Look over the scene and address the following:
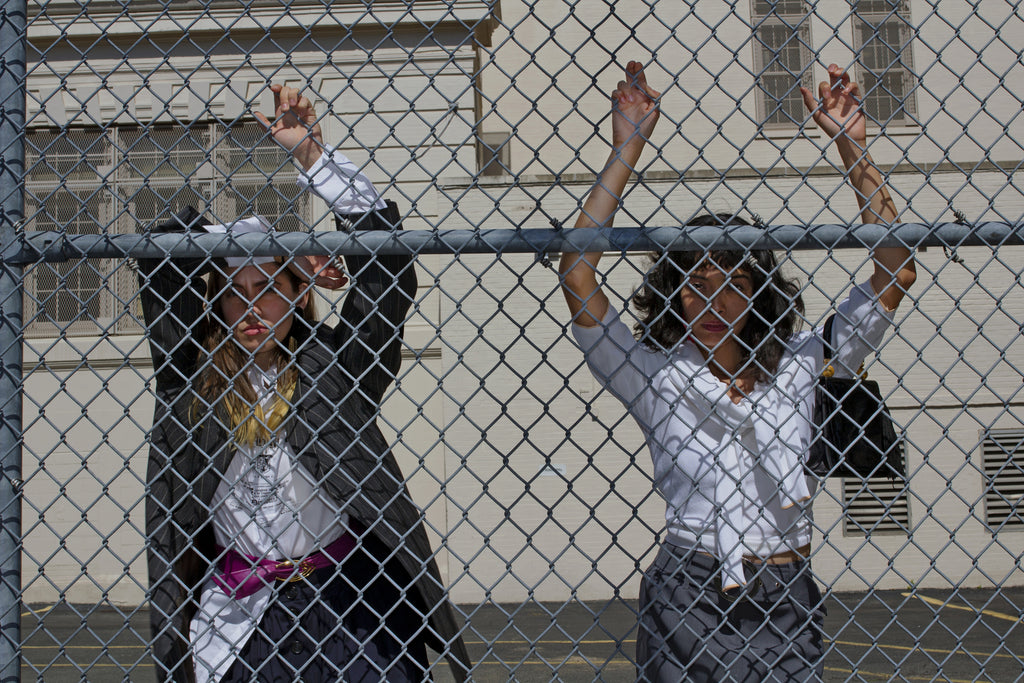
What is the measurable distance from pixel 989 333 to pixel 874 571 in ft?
11.1

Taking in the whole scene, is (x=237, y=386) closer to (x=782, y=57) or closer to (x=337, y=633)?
(x=337, y=633)

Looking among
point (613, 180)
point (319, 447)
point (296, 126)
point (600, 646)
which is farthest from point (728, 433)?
point (600, 646)

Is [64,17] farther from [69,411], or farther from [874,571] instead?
[874,571]

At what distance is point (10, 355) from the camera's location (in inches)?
77.1

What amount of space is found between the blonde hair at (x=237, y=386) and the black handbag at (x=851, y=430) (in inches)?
50.8

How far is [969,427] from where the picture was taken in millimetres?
11102

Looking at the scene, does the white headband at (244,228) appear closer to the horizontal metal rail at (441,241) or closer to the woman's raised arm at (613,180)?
the horizontal metal rail at (441,241)

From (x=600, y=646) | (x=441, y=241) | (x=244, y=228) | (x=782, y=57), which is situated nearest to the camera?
(x=441, y=241)

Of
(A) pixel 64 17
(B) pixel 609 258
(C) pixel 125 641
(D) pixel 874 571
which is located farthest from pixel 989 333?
(A) pixel 64 17

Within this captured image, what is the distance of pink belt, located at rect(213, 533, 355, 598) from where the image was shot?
6.82 feet

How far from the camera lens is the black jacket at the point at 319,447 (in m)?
2.04

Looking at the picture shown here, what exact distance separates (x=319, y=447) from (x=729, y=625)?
1057 mm

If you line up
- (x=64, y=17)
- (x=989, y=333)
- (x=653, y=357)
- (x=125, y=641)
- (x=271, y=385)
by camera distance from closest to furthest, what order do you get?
(x=271, y=385) < (x=653, y=357) < (x=125, y=641) < (x=64, y=17) < (x=989, y=333)

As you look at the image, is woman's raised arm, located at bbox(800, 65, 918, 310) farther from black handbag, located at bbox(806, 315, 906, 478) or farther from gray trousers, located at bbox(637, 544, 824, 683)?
gray trousers, located at bbox(637, 544, 824, 683)
